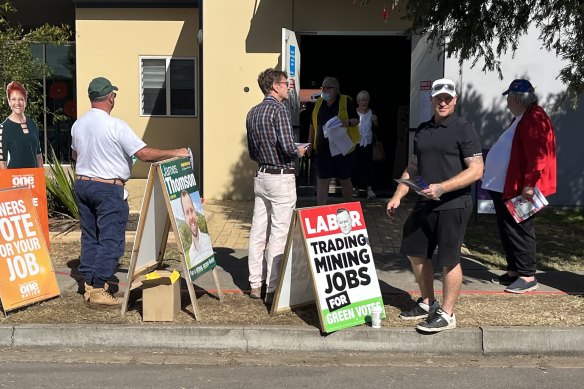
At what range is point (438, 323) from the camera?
5973 mm

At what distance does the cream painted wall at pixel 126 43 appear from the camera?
15.2 m

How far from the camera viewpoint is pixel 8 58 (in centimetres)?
1020

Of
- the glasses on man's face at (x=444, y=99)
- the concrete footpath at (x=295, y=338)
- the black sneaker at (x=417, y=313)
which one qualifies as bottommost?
the concrete footpath at (x=295, y=338)

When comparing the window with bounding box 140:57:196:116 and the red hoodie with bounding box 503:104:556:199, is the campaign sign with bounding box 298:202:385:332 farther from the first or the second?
the window with bounding box 140:57:196:116

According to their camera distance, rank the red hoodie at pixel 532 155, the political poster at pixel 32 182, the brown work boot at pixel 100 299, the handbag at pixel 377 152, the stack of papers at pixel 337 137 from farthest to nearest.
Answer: the handbag at pixel 377 152
the stack of papers at pixel 337 137
the political poster at pixel 32 182
the red hoodie at pixel 532 155
the brown work boot at pixel 100 299

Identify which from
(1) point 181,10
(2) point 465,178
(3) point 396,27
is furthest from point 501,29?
(1) point 181,10

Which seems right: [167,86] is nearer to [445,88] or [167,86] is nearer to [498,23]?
[498,23]

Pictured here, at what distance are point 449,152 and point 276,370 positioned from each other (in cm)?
204

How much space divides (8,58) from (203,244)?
5.01 m

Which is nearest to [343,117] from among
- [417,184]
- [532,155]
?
[532,155]

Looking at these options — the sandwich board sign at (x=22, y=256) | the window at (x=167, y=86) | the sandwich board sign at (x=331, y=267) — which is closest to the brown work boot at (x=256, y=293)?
the sandwich board sign at (x=331, y=267)

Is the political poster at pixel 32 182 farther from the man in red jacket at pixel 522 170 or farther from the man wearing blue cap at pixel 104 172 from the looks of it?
the man in red jacket at pixel 522 170

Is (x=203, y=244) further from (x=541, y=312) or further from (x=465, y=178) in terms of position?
(x=541, y=312)

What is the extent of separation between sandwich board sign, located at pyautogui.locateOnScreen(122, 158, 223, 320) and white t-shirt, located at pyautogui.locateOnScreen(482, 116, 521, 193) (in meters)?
2.66
